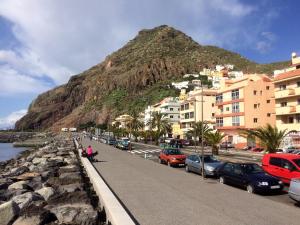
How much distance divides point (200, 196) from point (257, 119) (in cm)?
5519

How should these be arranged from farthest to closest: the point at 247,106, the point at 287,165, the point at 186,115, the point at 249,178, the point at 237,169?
the point at 186,115 → the point at 247,106 → the point at 287,165 → the point at 237,169 → the point at 249,178

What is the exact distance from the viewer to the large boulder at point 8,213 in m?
11.7

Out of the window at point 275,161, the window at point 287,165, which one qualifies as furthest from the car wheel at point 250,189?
the window at point 275,161

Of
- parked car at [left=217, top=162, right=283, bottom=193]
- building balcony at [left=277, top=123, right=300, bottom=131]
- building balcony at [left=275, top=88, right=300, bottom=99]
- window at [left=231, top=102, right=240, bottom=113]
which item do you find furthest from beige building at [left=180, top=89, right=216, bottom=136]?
parked car at [left=217, top=162, right=283, bottom=193]

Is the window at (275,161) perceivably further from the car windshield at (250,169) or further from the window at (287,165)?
the car windshield at (250,169)

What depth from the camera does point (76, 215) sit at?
11.4 m

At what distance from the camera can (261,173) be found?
19344mm

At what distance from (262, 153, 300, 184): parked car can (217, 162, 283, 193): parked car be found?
1.72m

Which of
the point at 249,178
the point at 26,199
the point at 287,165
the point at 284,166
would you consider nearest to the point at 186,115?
the point at 284,166

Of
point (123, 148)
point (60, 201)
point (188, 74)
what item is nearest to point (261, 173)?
point (60, 201)

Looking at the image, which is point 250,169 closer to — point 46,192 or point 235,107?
point 46,192

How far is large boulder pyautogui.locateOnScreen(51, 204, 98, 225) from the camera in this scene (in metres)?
11.1

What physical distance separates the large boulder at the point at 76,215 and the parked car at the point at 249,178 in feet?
29.9

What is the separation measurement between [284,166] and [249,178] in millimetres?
3436
